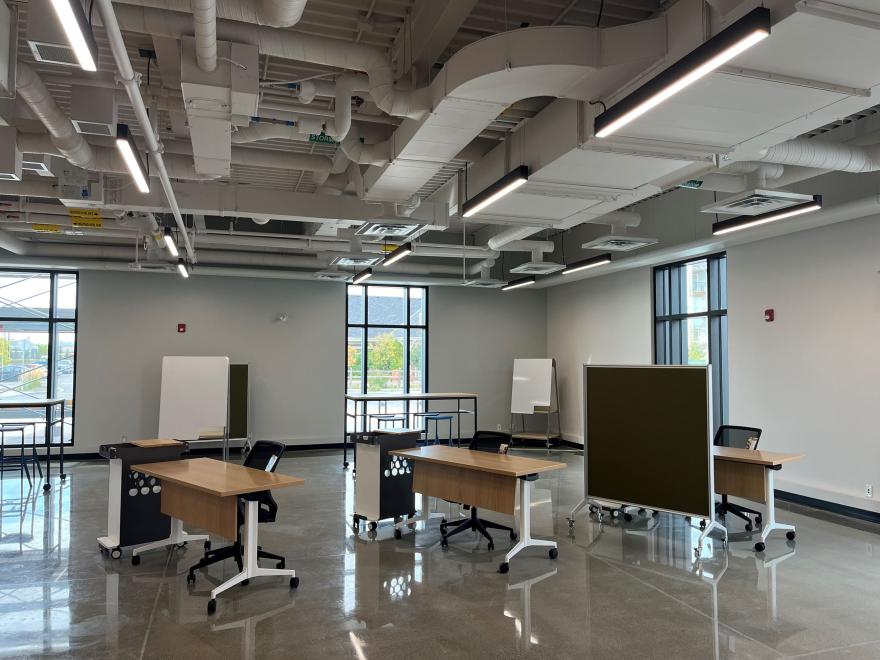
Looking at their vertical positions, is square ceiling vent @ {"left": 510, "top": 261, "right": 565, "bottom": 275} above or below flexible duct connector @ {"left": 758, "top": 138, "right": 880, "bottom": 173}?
below

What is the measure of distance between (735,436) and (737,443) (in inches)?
3.1

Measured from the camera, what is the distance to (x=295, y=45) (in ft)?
13.1

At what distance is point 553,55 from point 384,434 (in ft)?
13.4

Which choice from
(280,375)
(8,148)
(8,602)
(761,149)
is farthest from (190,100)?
(280,375)

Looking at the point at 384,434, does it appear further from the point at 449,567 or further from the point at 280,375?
the point at 280,375

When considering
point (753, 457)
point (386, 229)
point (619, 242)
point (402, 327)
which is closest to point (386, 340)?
point (402, 327)

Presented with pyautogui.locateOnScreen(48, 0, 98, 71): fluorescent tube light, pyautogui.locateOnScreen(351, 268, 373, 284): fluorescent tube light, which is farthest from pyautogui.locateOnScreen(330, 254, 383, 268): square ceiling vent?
pyautogui.locateOnScreen(48, 0, 98, 71): fluorescent tube light

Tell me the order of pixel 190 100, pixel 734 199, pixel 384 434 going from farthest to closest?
pixel 384 434 → pixel 734 199 → pixel 190 100

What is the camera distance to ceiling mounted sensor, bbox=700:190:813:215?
579 cm

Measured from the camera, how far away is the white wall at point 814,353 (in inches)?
268

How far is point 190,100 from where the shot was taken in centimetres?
414

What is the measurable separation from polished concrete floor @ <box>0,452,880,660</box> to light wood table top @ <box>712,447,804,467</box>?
2.46 feet

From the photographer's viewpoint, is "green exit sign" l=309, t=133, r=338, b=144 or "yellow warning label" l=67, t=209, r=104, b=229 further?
"yellow warning label" l=67, t=209, r=104, b=229

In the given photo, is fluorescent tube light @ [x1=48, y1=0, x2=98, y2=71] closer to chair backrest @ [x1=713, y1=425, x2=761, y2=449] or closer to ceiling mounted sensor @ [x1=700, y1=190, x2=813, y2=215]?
ceiling mounted sensor @ [x1=700, y1=190, x2=813, y2=215]
